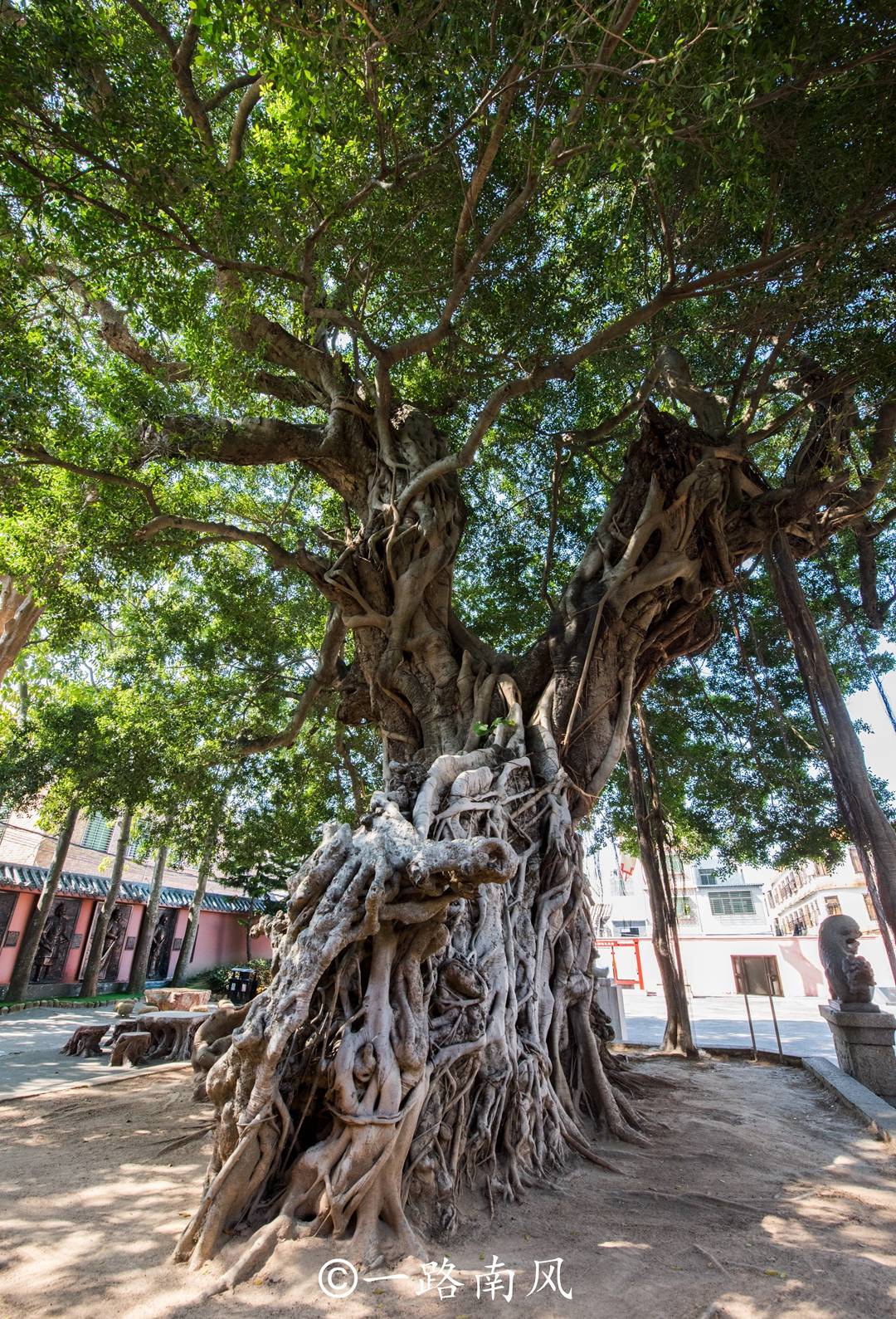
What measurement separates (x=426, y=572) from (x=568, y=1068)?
12.2 feet

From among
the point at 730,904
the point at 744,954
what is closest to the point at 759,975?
the point at 744,954

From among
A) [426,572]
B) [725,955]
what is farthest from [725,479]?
[725,955]

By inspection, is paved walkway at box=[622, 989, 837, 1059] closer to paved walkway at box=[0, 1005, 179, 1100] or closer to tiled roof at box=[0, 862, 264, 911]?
paved walkway at box=[0, 1005, 179, 1100]

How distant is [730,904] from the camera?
2619 centimetres

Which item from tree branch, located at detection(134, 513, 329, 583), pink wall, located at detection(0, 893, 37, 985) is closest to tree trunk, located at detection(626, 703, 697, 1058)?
tree branch, located at detection(134, 513, 329, 583)

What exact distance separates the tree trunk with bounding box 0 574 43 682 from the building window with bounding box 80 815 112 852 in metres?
11.0

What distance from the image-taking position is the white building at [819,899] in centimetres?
2061

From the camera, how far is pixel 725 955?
18.7 metres

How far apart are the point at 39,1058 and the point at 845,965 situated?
8.08 m

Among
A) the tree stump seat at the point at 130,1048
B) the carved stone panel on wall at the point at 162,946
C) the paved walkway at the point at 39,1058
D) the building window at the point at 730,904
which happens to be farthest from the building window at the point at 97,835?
the building window at the point at 730,904

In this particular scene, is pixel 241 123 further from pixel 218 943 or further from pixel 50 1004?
pixel 218 943

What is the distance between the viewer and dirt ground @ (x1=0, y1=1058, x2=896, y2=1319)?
88.6 inches

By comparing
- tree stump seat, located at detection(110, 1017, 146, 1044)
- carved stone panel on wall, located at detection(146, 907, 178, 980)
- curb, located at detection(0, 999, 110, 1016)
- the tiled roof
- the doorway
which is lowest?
tree stump seat, located at detection(110, 1017, 146, 1044)

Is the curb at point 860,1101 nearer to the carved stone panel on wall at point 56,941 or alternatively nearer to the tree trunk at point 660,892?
the tree trunk at point 660,892
